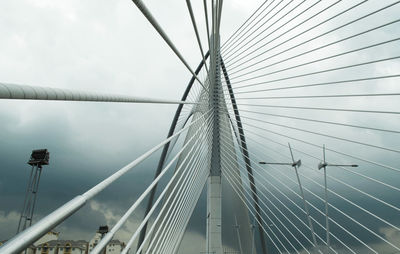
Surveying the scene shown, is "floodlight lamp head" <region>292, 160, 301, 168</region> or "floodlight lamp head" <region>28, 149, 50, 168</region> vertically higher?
"floodlight lamp head" <region>292, 160, 301, 168</region>

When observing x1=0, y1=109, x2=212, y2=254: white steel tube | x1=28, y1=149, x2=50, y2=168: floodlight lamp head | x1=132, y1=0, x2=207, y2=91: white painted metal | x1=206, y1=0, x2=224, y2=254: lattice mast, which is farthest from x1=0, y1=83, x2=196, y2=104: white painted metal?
x1=28, y1=149, x2=50, y2=168: floodlight lamp head

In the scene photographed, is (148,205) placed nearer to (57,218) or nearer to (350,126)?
(350,126)

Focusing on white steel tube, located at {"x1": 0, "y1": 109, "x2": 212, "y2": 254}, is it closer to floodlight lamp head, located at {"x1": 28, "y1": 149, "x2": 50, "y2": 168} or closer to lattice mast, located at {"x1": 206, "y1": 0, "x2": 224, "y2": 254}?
lattice mast, located at {"x1": 206, "y1": 0, "x2": 224, "y2": 254}

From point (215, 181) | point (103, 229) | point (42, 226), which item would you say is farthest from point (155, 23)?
point (103, 229)

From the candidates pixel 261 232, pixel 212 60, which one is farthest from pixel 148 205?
pixel 212 60

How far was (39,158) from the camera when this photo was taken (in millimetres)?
25297

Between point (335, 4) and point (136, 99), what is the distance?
195 inches

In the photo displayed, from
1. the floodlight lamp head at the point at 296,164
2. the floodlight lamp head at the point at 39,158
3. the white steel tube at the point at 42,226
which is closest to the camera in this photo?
the white steel tube at the point at 42,226

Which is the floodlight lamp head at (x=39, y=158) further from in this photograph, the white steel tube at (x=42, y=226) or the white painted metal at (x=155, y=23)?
the white steel tube at (x=42, y=226)

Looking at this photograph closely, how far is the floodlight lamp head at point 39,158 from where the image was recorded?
2522 cm

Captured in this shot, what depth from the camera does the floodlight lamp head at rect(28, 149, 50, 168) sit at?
993 inches

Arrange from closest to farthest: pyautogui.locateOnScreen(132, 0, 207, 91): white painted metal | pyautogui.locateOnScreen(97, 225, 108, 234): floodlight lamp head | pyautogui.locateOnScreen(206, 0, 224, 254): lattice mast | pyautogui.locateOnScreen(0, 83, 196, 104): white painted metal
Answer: pyautogui.locateOnScreen(0, 83, 196, 104): white painted metal
pyautogui.locateOnScreen(132, 0, 207, 91): white painted metal
pyautogui.locateOnScreen(206, 0, 224, 254): lattice mast
pyautogui.locateOnScreen(97, 225, 108, 234): floodlight lamp head

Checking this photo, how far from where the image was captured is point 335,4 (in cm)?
559

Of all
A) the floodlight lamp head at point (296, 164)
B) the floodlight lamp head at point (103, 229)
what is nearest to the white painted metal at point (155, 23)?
the floodlight lamp head at point (296, 164)
